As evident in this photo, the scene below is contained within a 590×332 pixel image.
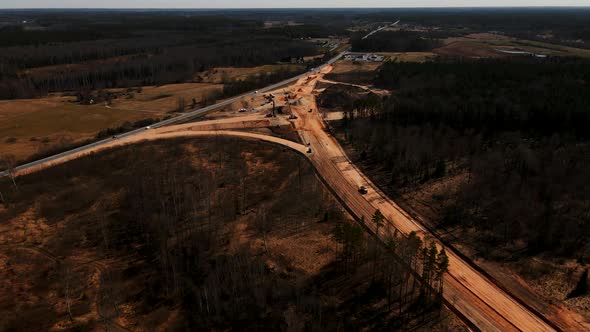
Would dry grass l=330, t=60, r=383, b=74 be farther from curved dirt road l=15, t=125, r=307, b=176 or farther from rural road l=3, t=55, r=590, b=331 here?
curved dirt road l=15, t=125, r=307, b=176

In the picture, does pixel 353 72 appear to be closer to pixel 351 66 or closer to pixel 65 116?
pixel 351 66

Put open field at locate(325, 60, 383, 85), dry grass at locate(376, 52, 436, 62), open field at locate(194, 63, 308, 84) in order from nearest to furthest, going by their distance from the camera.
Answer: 1. open field at locate(325, 60, 383, 85)
2. open field at locate(194, 63, 308, 84)
3. dry grass at locate(376, 52, 436, 62)

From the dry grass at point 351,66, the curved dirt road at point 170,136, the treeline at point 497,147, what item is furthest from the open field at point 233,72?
the treeline at point 497,147

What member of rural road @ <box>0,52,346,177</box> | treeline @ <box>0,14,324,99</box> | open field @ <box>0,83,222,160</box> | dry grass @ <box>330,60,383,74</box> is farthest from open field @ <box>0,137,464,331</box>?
dry grass @ <box>330,60,383,74</box>

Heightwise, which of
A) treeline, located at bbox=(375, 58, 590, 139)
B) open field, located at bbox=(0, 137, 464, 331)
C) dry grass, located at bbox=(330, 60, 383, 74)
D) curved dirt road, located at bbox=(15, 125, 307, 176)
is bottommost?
open field, located at bbox=(0, 137, 464, 331)

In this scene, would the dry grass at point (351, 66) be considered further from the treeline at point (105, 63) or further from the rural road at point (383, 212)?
the rural road at point (383, 212)

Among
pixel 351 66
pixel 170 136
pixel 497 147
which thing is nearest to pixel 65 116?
pixel 170 136
